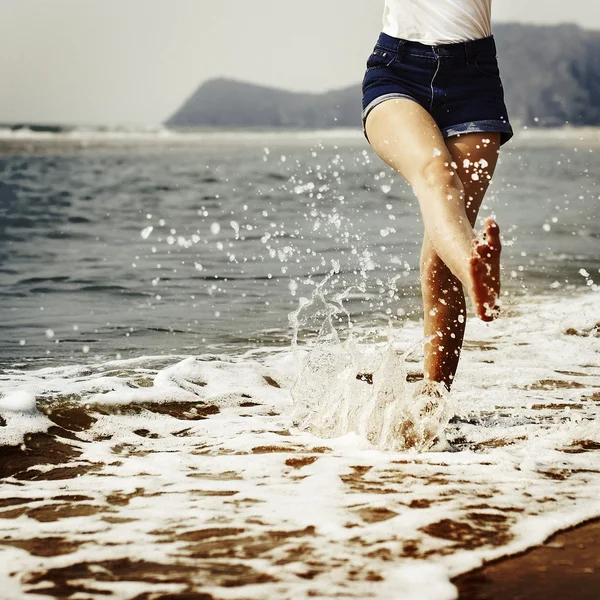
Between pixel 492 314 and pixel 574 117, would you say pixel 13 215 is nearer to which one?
pixel 492 314

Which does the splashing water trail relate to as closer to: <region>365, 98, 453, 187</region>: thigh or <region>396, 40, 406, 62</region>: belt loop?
<region>365, 98, 453, 187</region>: thigh

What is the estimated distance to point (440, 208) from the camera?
2.91 meters

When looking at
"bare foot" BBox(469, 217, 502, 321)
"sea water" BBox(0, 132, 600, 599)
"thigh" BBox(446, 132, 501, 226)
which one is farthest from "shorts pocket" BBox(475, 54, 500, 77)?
"sea water" BBox(0, 132, 600, 599)

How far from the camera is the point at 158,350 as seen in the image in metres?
4.93

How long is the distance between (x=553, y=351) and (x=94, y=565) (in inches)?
125

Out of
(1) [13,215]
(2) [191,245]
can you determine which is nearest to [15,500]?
(2) [191,245]

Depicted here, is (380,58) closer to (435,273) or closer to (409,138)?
(409,138)

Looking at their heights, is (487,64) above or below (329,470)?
above

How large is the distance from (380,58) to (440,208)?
26.4 inches

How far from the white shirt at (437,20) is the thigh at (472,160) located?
33 cm

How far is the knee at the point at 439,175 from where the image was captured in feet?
9.73

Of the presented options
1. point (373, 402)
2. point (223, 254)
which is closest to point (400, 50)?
point (373, 402)

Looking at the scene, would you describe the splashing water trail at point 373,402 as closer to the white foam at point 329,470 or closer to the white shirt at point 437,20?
the white foam at point 329,470

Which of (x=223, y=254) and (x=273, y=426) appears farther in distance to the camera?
(x=223, y=254)
